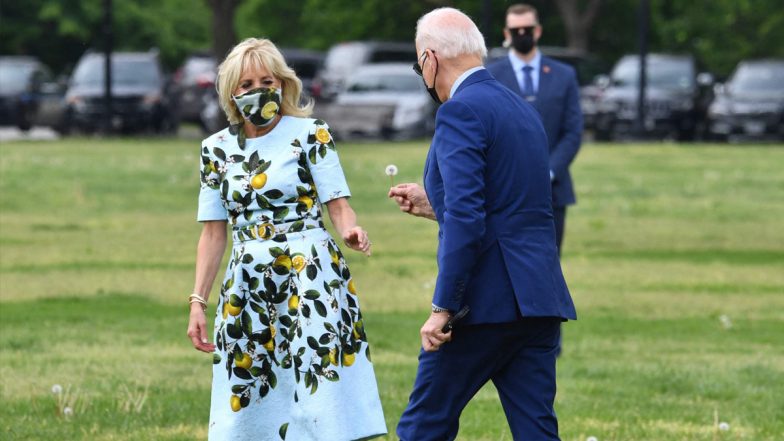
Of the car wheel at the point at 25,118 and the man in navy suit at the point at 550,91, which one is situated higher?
the man in navy suit at the point at 550,91

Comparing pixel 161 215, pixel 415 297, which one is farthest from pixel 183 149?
pixel 415 297

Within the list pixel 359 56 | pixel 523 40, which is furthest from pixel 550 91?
pixel 359 56

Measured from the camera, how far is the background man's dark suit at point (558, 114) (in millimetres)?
9195

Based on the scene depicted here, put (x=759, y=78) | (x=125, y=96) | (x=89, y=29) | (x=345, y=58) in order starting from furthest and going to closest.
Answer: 1. (x=89, y=29)
2. (x=345, y=58)
3. (x=125, y=96)
4. (x=759, y=78)

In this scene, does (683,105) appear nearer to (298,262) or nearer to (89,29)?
(89,29)

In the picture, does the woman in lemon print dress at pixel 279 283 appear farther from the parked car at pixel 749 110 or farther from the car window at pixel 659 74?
the car window at pixel 659 74

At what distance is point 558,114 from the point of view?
368 inches

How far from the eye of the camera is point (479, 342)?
204 inches

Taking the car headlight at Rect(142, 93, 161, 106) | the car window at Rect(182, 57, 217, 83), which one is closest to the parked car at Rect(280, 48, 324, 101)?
the car window at Rect(182, 57, 217, 83)

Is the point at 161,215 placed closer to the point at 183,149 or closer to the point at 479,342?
the point at 183,149

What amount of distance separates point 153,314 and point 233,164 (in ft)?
19.4

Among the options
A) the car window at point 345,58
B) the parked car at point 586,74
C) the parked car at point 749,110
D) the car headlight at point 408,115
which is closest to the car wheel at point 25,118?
the car window at point 345,58

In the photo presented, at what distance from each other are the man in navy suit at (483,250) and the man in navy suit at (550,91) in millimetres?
3946

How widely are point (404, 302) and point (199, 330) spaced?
6452mm
